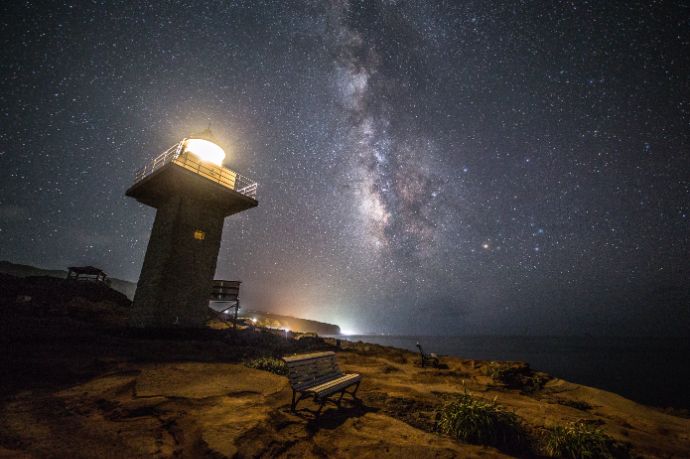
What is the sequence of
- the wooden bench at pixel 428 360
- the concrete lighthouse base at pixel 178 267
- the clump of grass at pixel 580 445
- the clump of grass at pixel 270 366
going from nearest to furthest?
the clump of grass at pixel 580 445 < the clump of grass at pixel 270 366 < the concrete lighthouse base at pixel 178 267 < the wooden bench at pixel 428 360

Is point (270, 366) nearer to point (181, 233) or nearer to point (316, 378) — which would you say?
point (316, 378)

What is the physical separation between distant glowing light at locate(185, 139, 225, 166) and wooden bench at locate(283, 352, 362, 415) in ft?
46.1

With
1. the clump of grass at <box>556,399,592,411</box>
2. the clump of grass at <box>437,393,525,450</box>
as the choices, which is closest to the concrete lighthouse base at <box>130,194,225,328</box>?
the clump of grass at <box>437,393,525,450</box>

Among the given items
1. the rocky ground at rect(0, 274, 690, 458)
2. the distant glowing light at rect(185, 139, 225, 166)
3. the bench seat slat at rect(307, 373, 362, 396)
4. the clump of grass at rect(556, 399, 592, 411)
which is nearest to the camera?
the rocky ground at rect(0, 274, 690, 458)

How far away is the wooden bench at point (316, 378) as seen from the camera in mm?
5148

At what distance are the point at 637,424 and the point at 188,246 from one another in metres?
16.3

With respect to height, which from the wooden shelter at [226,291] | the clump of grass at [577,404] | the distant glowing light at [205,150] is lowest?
the clump of grass at [577,404]

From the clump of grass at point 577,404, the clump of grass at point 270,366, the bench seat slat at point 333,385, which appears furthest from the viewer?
the clump of grass at point 270,366

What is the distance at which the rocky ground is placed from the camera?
3.95 meters

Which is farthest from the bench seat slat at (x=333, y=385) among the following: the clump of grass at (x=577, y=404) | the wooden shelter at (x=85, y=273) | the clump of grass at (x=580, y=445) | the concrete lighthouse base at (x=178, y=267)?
the wooden shelter at (x=85, y=273)

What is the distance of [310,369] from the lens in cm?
577

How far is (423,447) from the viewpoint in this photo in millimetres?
4195

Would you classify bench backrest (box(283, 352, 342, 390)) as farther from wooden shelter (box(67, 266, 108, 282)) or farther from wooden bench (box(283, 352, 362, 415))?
wooden shelter (box(67, 266, 108, 282))

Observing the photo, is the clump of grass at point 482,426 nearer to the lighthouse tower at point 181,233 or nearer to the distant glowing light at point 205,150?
the lighthouse tower at point 181,233
